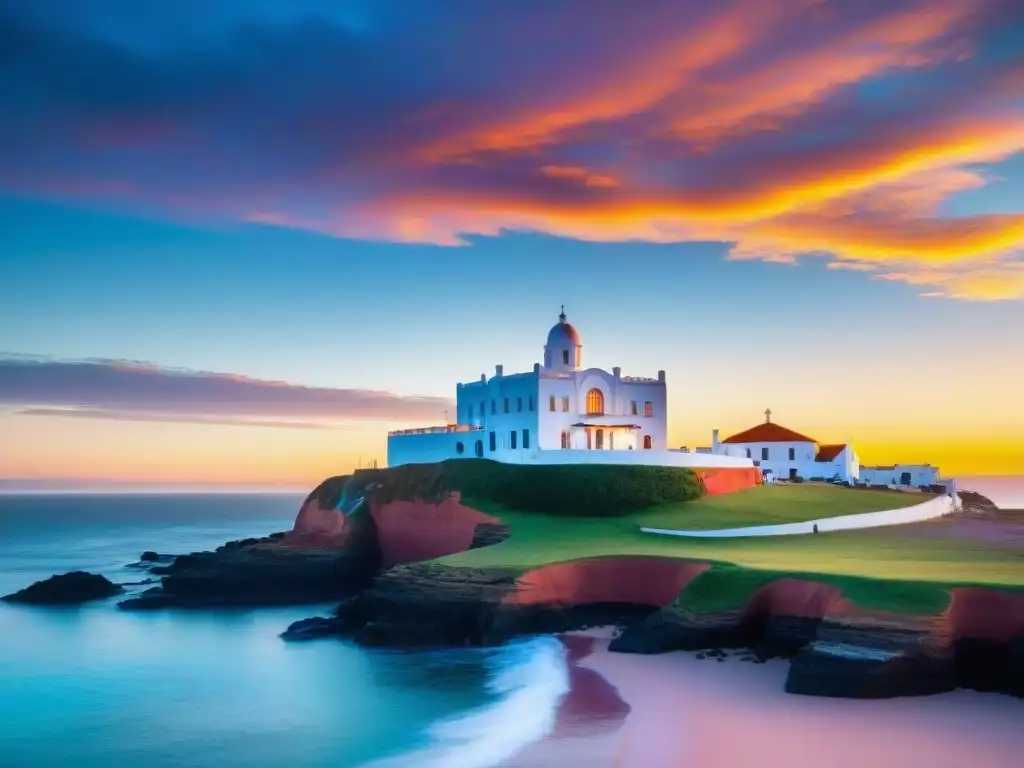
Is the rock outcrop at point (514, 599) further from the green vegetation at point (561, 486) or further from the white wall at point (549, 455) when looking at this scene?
the white wall at point (549, 455)

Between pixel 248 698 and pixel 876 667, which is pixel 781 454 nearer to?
pixel 876 667

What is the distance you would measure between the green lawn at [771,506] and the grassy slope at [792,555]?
0.39 m

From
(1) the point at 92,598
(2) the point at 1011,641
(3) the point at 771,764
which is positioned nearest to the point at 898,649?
(2) the point at 1011,641

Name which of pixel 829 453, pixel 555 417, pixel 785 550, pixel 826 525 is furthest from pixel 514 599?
pixel 829 453

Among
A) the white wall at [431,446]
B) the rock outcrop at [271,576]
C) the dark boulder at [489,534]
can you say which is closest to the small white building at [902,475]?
the white wall at [431,446]

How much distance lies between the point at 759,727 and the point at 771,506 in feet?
103

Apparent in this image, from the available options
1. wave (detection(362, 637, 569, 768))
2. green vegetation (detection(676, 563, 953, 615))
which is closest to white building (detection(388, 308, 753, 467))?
green vegetation (detection(676, 563, 953, 615))

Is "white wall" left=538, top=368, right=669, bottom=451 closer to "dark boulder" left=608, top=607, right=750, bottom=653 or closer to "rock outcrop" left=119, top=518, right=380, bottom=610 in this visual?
"rock outcrop" left=119, top=518, right=380, bottom=610

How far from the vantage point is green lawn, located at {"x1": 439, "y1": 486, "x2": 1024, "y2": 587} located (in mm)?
31781

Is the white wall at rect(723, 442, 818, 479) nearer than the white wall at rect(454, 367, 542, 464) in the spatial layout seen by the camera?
No

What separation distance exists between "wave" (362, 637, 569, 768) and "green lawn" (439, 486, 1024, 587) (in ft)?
18.0

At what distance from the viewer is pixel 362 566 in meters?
58.1

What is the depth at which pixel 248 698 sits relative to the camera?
31.8 meters

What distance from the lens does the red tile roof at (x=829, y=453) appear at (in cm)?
7794
